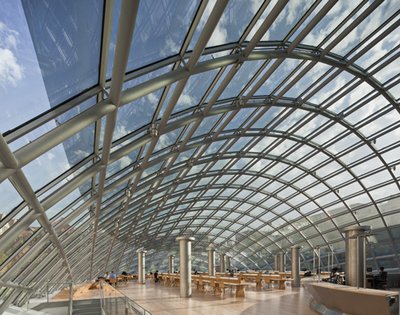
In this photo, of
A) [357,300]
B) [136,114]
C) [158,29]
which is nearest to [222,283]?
[357,300]

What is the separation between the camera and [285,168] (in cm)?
3262

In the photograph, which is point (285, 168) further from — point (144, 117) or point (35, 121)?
point (35, 121)

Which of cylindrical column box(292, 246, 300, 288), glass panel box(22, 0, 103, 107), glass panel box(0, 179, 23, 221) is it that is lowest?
cylindrical column box(292, 246, 300, 288)

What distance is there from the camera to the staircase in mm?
22484

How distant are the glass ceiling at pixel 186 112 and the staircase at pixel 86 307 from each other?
4.04 meters

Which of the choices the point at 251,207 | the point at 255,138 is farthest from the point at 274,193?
the point at 255,138

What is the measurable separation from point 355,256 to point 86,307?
17454mm

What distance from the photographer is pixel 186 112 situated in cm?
1524

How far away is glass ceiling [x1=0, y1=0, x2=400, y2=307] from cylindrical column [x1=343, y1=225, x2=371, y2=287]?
7.51 m

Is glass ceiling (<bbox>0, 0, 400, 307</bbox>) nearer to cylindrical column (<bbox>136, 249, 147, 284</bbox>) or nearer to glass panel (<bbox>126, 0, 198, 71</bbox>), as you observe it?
glass panel (<bbox>126, 0, 198, 71</bbox>)

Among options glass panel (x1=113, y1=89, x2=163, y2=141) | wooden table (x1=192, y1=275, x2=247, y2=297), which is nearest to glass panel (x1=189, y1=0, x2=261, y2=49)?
glass panel (x1=113, y1=89, x2=163, y2=141)

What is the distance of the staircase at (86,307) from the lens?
2248 centimetres

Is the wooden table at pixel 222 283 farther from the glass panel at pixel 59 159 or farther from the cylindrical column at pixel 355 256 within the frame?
the glass panel at pixel 59 159

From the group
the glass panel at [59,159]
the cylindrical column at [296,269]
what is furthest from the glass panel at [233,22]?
the cylindrical column at [296,269]
